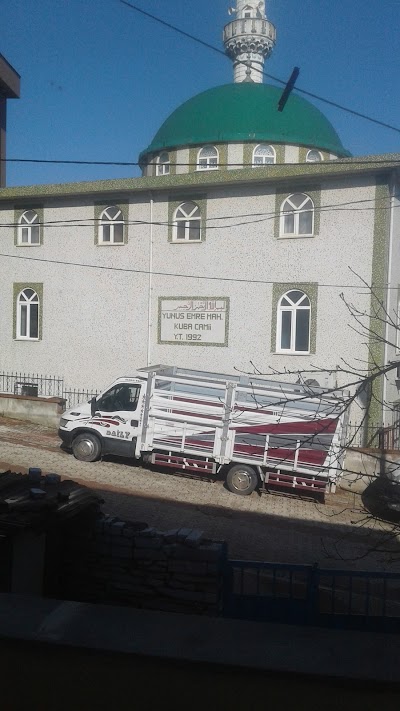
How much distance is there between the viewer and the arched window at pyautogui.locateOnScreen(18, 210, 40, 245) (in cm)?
2098

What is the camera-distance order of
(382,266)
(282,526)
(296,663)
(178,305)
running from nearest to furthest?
(296,663) → (282,526) → (382,266) → (178,305)

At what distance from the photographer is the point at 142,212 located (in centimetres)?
1966

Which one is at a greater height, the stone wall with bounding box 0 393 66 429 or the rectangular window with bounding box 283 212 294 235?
the rectangular window with bounding box 283 212 294 235

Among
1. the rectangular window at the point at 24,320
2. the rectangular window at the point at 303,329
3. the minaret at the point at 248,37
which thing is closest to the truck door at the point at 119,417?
the rectangular window at the point at 303,329

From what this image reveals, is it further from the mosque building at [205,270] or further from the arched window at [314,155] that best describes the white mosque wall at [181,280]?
the arched window at [314,155]

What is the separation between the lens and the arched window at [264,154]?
28719mm

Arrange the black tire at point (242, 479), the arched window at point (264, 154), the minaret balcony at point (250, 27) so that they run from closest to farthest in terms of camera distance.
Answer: the black tire at point (242, 479)
the arched window at point (264, 154)
the minaret balcony at point (250, 27)

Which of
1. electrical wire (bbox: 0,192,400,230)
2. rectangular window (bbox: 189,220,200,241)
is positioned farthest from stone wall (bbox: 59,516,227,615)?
rectangular window (bbox: 189,220,200,241)

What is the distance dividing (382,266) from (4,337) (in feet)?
40.9

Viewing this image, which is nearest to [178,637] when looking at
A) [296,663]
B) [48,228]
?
[296,663]

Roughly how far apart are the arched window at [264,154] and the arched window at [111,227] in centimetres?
1093

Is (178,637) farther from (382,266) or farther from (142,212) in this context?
(142,212)

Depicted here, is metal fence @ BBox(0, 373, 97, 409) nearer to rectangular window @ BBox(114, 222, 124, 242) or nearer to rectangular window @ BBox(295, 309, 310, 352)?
rectangular window @ BBox(114, 222, 124, 242)

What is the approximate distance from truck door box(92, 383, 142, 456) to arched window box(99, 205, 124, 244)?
7.49m
